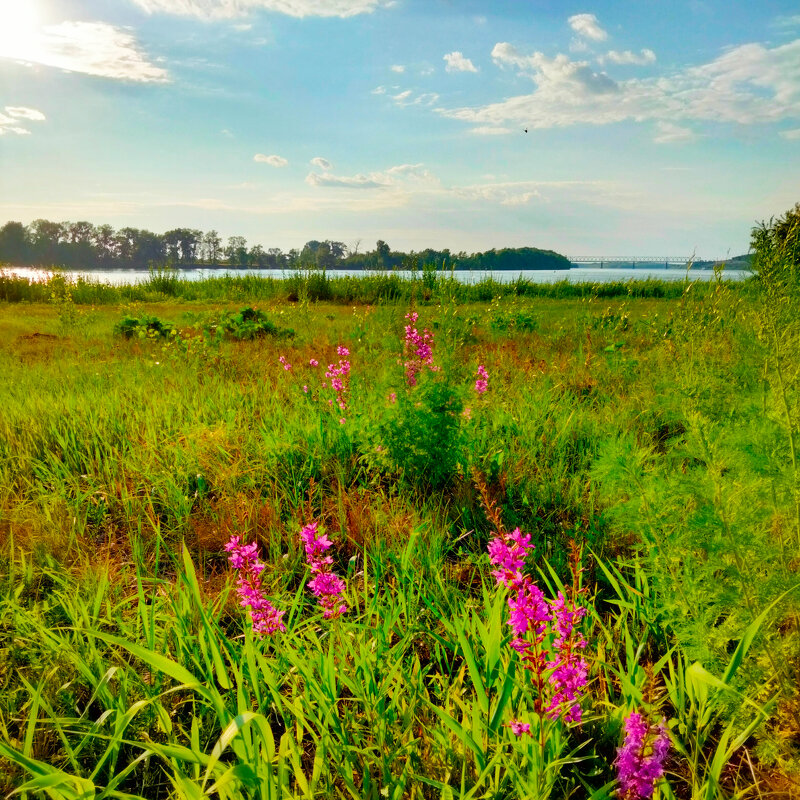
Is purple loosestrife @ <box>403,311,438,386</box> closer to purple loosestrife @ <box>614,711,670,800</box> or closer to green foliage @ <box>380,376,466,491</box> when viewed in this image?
green foliage @ <box>380,376,466,491</box>

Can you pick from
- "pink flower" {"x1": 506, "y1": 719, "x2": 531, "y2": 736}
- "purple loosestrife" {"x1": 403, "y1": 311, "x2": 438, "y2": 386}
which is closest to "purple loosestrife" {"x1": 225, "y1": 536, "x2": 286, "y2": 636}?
"pink flower" {"x1": 506, "y1": 719, "x2": 531, "y2": 736}

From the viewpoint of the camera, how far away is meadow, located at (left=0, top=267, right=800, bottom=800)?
1.46 metres

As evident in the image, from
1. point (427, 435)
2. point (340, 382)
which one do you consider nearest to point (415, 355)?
point (340, 382)

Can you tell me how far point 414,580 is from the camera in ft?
Answer: 7.58

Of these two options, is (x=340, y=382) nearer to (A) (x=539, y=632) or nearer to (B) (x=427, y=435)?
(B) (x=427, y=435)

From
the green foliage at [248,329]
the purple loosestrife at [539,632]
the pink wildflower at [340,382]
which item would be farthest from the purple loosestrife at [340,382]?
the green foliage at [248,329]

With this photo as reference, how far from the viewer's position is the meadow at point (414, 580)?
146 cm

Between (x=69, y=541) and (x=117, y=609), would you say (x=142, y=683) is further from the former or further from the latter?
(x=69, y=541)

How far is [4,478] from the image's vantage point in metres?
3.44

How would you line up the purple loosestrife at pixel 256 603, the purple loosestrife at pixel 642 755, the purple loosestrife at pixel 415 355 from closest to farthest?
1. the purple loosestrife at pixel 642 755
2. the purple loosestrife at pixel 256 603
3. the purple loosestrife at pixel 415 355

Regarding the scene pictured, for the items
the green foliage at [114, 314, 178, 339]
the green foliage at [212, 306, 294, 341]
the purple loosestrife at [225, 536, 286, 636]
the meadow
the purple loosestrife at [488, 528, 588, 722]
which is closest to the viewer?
the purple loosestrife at [488, 528, 588, 722]

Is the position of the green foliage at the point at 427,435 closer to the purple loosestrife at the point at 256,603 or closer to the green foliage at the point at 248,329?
the purple loosestrife at the point at 256,603

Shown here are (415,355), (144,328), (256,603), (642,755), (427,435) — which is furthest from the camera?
(144,328)

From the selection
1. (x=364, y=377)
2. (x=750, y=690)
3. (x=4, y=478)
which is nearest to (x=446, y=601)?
(x=750, y=690)
